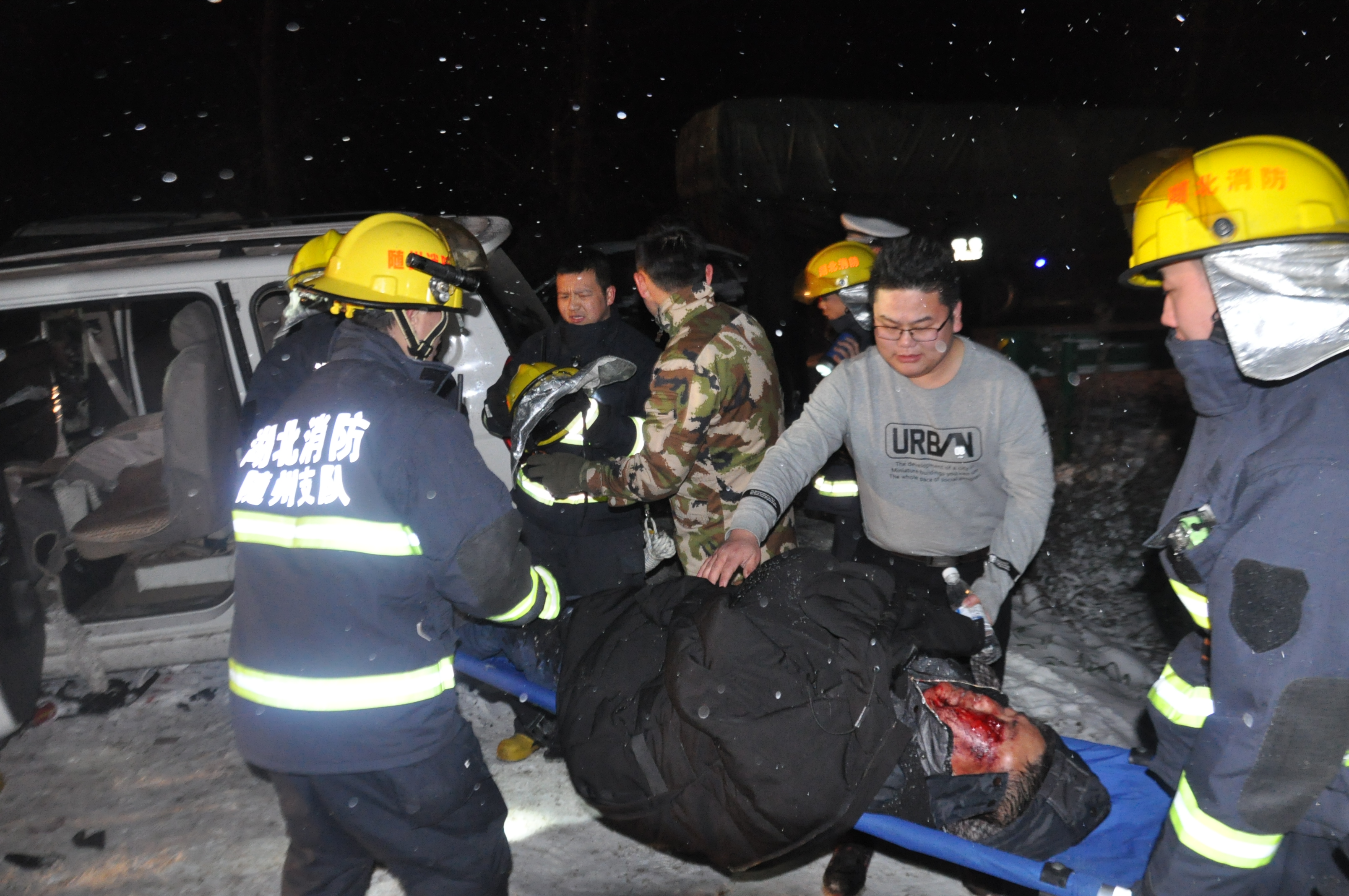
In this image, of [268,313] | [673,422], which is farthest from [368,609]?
[268,313]

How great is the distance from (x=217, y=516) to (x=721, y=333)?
9.33ft

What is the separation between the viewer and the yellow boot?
12.3ft

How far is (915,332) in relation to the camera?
2.60 metres

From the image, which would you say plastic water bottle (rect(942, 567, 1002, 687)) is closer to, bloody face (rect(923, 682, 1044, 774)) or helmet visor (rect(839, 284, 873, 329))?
bloody face (rect(923, 682, 1044, 774))

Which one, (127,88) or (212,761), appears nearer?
(212,761)

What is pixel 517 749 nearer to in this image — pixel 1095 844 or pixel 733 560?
pixel 733 560

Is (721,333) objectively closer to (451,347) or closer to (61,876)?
(451,347)

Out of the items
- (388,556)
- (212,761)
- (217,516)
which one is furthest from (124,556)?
(388,556)

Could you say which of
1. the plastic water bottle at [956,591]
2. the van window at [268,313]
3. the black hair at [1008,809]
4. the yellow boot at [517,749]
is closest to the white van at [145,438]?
the van window at [268,313]

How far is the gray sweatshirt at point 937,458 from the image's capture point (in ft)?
8.61

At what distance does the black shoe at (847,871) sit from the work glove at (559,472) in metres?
1.58

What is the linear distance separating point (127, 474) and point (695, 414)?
364 cm

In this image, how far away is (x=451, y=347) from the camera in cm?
396

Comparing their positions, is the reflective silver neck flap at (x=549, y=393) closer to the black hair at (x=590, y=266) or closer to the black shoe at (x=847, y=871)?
the black hair at (x=590, y=266)
